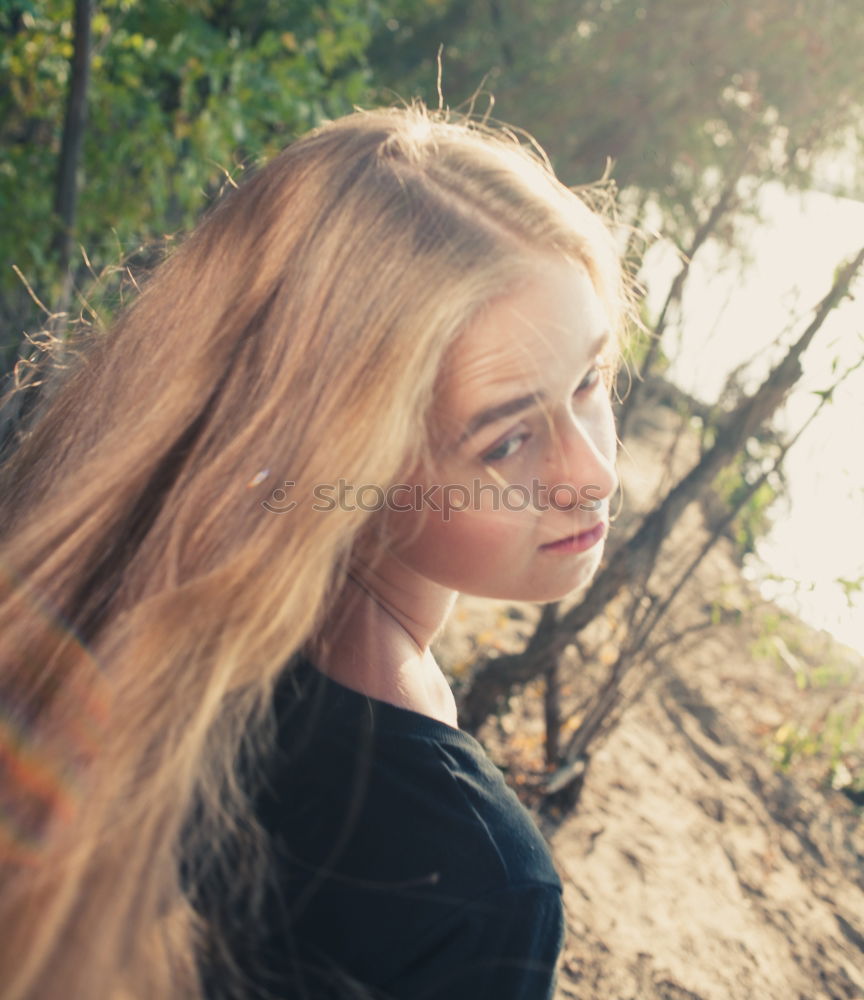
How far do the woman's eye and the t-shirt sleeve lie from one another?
1.96ft

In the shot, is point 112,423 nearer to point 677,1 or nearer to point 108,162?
point 108,162

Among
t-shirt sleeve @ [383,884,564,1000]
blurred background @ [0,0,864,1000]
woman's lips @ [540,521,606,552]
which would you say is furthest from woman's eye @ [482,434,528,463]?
blurred background @ [0,0,864,1000]

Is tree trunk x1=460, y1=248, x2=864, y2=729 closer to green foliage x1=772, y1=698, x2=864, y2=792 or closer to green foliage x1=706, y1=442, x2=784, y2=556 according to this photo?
green foliage x1=706, y1=442, x2=784, y2=556

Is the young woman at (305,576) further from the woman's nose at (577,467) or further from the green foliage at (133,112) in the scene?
the green foliage at (133,112)

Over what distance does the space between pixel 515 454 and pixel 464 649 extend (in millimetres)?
2564

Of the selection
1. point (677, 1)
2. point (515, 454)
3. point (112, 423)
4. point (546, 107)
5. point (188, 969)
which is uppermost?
point (677, 1)

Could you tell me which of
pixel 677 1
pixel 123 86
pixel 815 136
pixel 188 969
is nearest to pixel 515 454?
pixel 188 969

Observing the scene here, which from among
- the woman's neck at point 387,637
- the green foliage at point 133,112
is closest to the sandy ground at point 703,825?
the woman's neck at point 387,637

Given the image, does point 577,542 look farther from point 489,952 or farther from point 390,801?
point 489,952

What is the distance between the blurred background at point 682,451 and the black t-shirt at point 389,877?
1.26 meters

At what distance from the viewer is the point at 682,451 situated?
11.7 feet

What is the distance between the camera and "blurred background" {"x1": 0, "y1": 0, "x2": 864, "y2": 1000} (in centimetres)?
260

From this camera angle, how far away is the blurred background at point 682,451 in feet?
8.52

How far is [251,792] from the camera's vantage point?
1155mm
